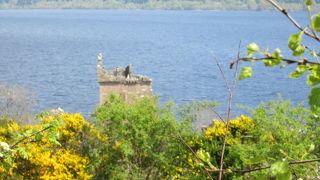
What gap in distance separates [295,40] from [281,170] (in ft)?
1.50

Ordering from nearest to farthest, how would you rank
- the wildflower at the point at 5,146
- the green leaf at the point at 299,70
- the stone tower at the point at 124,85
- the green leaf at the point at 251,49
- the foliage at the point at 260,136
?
the green leaf at the point at 251,49, the green leaf at the point at 299,70, the wildflower at the point at 5,146, the foliage at the point at 260,136, the stone tower at the point at 124,85

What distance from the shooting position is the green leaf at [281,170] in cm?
221

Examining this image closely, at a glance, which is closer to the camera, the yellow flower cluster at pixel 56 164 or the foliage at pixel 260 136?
the foliage at pixel 260 136

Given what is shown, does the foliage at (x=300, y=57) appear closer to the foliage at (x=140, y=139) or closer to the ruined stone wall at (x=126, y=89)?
the foliage at (x=140, y=139)

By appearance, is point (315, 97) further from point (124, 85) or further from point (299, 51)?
point (124, 85)

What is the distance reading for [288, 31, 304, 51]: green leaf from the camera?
7.09ft

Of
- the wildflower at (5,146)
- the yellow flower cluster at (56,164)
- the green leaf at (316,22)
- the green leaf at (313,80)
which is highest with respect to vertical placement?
the green leaf at (316,22)

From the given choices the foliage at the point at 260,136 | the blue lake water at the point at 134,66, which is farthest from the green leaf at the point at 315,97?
the blue lake water at the point at 134,66

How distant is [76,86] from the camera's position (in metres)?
76.4

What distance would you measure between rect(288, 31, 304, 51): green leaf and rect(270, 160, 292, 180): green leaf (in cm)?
41

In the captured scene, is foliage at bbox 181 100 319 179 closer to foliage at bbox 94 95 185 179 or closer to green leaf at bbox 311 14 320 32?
foliage at bbox 94 95 185 179

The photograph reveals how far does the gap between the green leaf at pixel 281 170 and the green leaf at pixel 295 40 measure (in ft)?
1.34

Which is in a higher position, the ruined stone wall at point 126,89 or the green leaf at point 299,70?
the green leaf at point 299,70

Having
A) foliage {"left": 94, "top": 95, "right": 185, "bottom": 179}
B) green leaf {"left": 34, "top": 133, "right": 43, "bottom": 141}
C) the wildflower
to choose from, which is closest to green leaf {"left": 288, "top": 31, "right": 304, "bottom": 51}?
the wildflower
